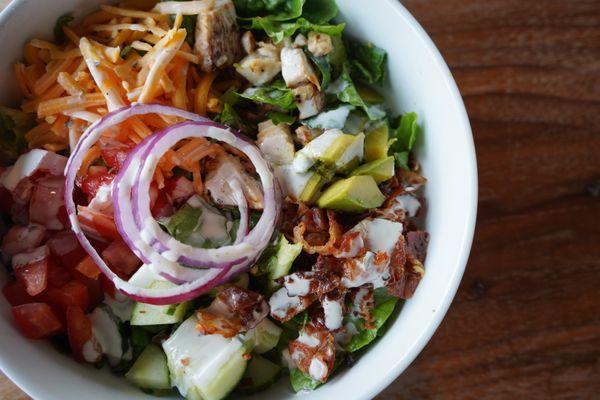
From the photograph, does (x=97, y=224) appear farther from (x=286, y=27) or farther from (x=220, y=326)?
(x=286, y=27)

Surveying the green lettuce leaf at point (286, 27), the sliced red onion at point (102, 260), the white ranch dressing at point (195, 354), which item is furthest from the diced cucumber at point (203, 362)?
the green lettuce leaf at point (286, 27)

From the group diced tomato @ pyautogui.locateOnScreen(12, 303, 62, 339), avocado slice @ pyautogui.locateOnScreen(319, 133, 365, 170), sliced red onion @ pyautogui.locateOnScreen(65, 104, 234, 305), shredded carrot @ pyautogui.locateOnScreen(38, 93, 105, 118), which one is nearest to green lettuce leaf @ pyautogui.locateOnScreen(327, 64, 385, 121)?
avocado slice @ pyautogui.locateOnScreen(319, 133, 365, 170)

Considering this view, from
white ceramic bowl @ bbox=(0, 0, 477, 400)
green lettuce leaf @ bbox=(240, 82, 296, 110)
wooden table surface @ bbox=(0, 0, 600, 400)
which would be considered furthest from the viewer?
wooden table surface @ bbox=(0, 0, 600, 400)

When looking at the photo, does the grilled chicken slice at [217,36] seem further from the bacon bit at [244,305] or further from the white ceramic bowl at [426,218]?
the bacon bit at [244,305]

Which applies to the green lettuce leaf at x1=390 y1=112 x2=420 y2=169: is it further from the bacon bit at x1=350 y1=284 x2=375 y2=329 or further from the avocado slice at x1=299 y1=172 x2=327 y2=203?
the bacon bit at x1=350 y1=284 x2=375 y2=329

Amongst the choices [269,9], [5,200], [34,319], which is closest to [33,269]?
[34,319]

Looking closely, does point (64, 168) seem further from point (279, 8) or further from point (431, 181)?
point (431, 181)
